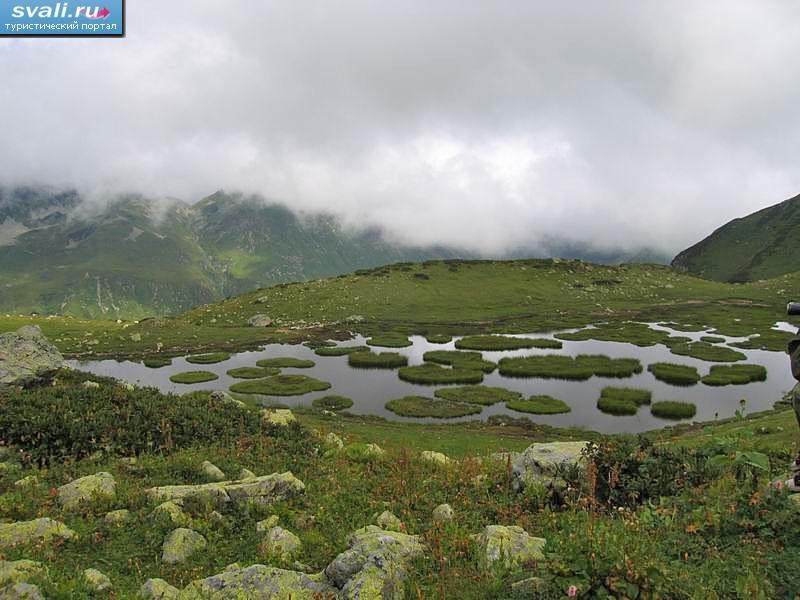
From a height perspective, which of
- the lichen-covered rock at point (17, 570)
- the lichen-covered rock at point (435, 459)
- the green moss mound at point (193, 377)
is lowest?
the green moss mound at point (193, 377)

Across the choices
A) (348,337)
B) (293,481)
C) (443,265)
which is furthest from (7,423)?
(443,265)

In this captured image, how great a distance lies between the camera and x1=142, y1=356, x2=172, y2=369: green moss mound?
78.7 m

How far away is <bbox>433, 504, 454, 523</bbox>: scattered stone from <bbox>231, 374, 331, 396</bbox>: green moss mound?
5008cm

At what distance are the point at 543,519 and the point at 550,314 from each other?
128899mm

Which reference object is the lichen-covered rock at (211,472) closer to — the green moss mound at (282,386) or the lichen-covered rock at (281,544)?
the lichen-covered rock at (281,544)

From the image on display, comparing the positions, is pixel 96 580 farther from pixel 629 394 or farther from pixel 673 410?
pixel 629 394

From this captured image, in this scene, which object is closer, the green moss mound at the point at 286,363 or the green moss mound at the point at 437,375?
the green moss mound at the point at 437,375

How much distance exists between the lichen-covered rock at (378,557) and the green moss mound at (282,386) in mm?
52808

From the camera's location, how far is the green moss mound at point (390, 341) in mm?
95012

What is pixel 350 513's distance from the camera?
43.1 feet

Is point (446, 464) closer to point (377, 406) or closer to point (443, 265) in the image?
point (377, 406)

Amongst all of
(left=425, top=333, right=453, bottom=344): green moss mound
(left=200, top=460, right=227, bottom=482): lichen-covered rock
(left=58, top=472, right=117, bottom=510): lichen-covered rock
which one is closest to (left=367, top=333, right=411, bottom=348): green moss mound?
(left=425, top=333, right=453, bottom=344): green moss mound

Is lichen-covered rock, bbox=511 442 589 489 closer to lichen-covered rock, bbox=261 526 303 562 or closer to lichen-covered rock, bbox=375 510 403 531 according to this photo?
lichen-covered rock, bbox=375 510 403 531

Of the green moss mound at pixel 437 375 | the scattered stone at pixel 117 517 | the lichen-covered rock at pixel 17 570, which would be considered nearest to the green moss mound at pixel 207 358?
the green moss mound at pixel 437 375
